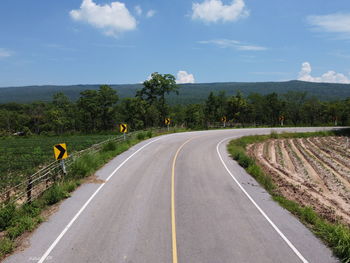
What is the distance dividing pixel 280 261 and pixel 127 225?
5101 millimetres

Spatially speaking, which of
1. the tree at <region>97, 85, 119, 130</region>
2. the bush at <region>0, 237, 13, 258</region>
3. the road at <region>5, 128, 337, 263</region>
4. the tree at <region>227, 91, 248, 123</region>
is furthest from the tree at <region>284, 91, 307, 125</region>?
the bush at <region>0, 237, 13, 258</region>

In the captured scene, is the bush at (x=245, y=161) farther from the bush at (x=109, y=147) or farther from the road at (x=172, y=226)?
the bush at (x=109, y=147)

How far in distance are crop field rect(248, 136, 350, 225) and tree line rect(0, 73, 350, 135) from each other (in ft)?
97.7

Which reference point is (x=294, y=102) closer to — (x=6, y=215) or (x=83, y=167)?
(x=83, y=167)

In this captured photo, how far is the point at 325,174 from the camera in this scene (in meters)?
20.2

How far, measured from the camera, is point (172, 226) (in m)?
9.12

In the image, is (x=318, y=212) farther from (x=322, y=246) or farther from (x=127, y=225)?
(x=127, y=225)

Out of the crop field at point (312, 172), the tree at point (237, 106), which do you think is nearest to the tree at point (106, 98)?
the tree at point (237, 106)

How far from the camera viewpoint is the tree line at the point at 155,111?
67.4 meters

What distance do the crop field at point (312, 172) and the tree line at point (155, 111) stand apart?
29.8 meters

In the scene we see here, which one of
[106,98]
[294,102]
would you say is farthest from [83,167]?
[294,102]

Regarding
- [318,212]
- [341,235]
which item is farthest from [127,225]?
[318,212]

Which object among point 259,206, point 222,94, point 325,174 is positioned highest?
point 222,94

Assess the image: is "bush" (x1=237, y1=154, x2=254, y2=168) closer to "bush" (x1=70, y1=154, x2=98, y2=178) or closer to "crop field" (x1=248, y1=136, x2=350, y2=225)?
"crop field" (x1=248, y1=136, x2=350, y2=225)
